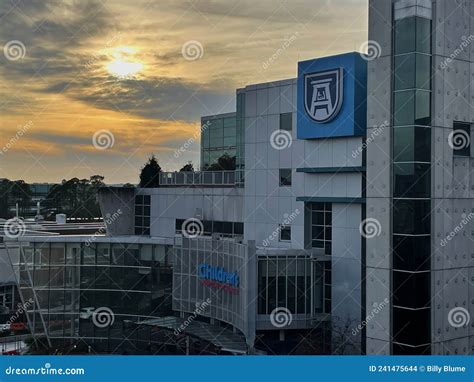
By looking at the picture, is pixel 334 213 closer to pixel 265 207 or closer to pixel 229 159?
pixel 265 207

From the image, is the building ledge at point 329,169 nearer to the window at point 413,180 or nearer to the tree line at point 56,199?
the window at point 413,180

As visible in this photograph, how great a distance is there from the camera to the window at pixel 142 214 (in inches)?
782

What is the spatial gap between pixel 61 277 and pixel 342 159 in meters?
8.49

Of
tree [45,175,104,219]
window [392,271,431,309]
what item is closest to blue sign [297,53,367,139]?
window [392,271,431,309]

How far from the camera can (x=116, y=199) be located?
66.2 ft

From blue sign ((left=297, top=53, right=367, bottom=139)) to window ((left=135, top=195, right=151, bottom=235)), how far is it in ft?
22.5

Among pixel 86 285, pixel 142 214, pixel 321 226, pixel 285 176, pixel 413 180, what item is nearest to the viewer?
pixel 413 180

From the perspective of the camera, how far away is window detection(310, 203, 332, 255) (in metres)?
14.4

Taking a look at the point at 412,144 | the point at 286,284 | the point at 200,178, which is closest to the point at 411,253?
the point at 412,144

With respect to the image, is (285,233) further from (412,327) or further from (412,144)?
(412,144)

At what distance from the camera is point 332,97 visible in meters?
13.8

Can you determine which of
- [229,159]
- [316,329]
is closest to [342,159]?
[316,329]

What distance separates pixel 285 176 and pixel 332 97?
8.45 feet

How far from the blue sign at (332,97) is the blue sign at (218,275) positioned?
3479mm
